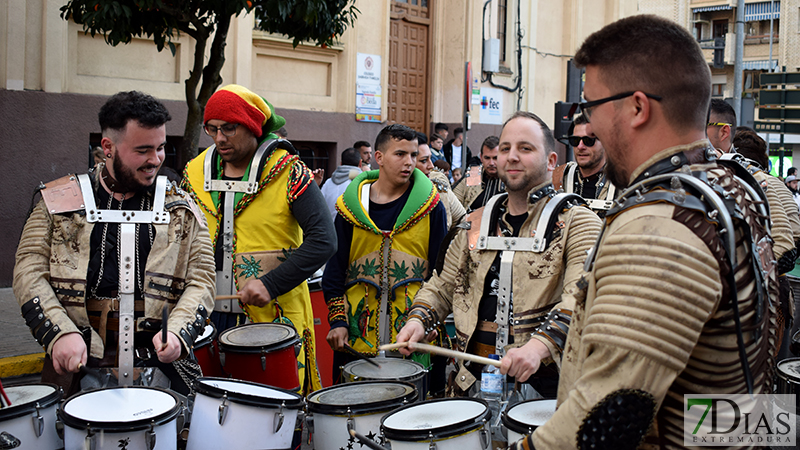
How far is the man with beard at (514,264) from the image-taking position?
3.51 meters

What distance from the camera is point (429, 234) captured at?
5109 millimetres

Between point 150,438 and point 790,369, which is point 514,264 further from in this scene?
point 790,369

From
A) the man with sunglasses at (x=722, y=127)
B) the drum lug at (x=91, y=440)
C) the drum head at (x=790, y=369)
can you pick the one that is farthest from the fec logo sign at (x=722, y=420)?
the man with sunglasses at (x=722, y=127)

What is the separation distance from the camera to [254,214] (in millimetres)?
4531

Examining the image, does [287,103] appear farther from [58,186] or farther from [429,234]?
[58,186]

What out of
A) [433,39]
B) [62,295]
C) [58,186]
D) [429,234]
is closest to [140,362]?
[62,295]

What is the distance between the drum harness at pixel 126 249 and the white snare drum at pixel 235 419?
16.8 inches

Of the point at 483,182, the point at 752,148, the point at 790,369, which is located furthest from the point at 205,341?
the point at 752,148

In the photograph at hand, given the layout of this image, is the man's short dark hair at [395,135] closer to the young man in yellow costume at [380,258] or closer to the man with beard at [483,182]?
the young man in yellow costume at [380,258]

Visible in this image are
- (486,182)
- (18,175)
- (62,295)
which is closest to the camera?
(62,295)

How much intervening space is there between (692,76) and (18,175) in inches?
363

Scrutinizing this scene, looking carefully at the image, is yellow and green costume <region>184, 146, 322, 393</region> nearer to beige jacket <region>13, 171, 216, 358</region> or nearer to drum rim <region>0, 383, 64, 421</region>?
beige jacket <region>13, 171, 216, 358</region>

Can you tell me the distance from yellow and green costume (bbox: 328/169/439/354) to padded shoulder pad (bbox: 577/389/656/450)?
3222mm

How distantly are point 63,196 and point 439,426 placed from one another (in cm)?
217
